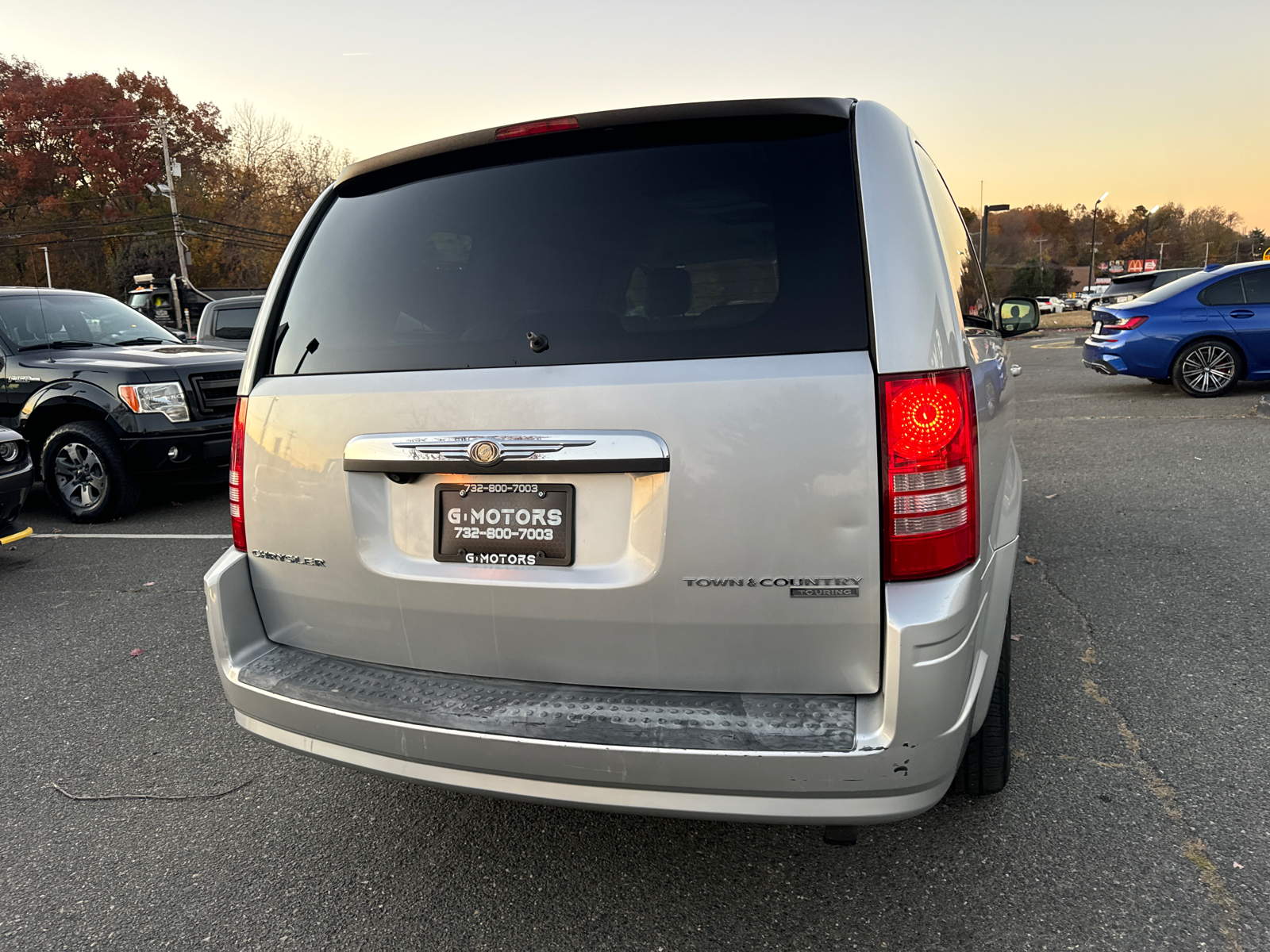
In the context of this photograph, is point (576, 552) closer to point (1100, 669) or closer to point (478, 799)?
point (478, 799)

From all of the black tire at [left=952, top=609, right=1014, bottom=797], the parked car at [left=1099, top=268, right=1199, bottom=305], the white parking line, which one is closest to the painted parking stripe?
the parked car at [left=1099, top=268, right=1199, bottom=305]

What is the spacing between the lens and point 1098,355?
11898mm

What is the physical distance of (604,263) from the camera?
2137mm

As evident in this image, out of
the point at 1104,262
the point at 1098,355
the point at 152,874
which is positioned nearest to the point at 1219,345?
the point at 1098,355

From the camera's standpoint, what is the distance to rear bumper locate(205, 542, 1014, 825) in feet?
5.93

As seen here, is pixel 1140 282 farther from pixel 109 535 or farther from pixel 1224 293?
pixel 109 535

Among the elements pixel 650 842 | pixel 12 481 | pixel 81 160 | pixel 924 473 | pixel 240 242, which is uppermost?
pixel 81 160

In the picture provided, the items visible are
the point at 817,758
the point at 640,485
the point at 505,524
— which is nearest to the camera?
the point at 817,758

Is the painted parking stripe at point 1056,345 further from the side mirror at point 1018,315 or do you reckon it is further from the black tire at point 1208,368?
the side mirror at point 1018,315

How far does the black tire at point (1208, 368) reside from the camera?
438 inches

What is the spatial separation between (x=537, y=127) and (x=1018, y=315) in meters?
2.86

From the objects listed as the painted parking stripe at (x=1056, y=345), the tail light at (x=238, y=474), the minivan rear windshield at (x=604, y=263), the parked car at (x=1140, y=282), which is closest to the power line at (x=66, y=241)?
the painted parking stripe at (x=1056, y=345)

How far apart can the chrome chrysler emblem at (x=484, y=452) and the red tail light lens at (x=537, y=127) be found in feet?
2.77

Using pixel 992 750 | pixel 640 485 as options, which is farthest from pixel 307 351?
pixel 992 750
